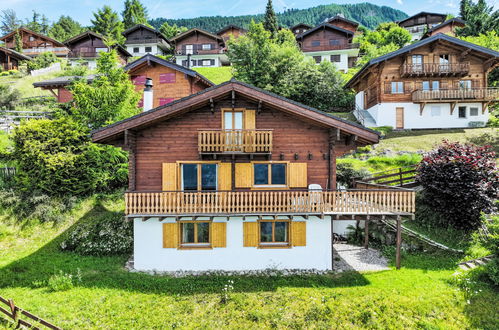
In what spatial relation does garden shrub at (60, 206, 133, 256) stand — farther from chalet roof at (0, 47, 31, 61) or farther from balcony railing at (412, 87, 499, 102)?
chalet roof at (0, 47, 31, 61)

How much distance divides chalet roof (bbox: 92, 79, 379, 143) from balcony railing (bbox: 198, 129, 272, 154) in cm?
127

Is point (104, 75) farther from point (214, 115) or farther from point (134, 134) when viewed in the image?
point (214, 115)

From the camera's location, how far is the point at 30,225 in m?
14.6

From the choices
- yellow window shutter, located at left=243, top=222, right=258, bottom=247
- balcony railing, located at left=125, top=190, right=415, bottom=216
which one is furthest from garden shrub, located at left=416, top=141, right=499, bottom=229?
yellow window shutter, located at left=243, top=222, right=258, bottom=247

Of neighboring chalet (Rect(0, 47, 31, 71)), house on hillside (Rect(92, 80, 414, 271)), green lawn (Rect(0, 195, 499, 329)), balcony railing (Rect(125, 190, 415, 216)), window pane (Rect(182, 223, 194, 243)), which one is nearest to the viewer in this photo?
green lawn (Rect(0, 195, 499, 329))

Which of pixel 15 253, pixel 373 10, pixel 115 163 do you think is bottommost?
pixel 15 253

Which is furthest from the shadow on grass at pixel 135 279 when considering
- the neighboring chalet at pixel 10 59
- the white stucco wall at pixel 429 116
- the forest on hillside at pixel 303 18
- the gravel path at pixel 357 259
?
the forest on hillside at pixel 303 18

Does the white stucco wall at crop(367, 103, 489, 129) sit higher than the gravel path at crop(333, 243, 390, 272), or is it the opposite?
the white stucco wall at crop(367, 103, 489, 129)

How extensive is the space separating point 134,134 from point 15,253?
7.52m

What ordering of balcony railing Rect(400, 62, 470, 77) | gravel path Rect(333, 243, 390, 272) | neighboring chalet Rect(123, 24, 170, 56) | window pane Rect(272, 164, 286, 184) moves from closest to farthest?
gravel path Rect(333, 243, 390, 272) < window pane Rect(272, 164, 286, 184) < balcony railing Rect(400, 62, 470, 77) < neighboring chalet Rect(123, 24, 170, 56)

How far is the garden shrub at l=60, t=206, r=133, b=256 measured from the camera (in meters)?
13.4

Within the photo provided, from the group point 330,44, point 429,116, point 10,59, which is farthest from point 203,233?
point 10,59

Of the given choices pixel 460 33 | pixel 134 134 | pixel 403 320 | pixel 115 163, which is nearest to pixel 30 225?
pixel 115 163

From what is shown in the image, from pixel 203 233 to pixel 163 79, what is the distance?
669 inches
